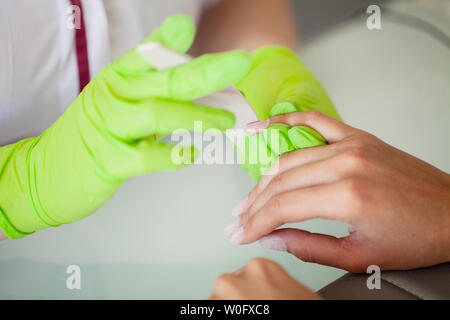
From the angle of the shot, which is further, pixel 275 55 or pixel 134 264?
pixel 275 55

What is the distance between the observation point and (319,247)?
1.62ft

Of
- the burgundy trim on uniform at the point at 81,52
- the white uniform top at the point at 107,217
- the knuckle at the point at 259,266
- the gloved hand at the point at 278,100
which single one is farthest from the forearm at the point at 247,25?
the knuckle at the point at 259,266

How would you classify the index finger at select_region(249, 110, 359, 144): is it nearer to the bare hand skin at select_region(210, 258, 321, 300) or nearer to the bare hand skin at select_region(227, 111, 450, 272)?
the bare hand skin at select_region(227, 111, 450, 272)

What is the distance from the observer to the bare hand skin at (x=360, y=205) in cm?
45

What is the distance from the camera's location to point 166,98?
45cm

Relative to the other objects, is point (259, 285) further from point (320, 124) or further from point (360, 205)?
point (320, 124)

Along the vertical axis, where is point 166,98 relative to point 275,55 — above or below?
below

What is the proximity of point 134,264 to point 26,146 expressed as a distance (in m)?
0.23

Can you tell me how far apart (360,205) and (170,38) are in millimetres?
257

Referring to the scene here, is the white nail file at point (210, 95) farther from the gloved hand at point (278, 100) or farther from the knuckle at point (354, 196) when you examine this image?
the knuckle at point (354, 196)

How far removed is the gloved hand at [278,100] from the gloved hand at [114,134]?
103 millimetres

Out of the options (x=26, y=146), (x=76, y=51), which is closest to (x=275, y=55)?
(x=76, y=51)

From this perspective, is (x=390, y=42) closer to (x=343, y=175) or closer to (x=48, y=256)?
(x=343, y=175)
